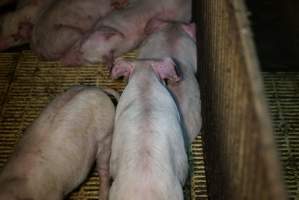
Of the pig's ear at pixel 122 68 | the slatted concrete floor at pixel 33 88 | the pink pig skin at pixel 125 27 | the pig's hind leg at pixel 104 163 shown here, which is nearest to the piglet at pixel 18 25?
the slatted concrete floor at pixel 33 88

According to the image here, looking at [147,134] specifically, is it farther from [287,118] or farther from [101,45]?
[101,45]

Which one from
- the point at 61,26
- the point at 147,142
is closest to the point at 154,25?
the point at 61,26

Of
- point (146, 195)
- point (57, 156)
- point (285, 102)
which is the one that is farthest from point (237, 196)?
point (285, 102)

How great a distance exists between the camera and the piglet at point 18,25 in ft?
15.6

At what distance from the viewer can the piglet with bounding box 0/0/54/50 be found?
187 inches

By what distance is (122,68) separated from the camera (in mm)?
3637

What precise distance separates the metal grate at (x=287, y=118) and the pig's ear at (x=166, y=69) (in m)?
0.94

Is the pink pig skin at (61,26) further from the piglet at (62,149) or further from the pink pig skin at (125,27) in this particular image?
the piglet at (62,149)

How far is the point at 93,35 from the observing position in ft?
14.6

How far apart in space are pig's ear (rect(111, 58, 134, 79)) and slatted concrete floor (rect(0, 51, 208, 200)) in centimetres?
59

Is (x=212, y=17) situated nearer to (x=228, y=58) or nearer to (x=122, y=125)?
(x=228, y=58)

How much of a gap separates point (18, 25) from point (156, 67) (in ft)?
6.21

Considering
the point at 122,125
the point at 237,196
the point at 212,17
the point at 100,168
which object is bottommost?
the point at 100,168

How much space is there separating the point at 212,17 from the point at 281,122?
1161mm
